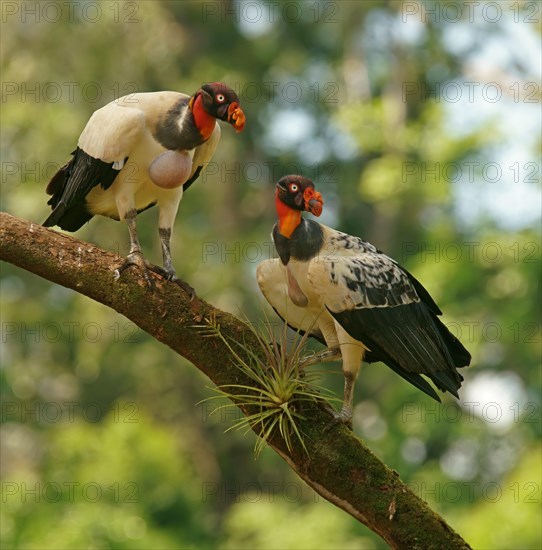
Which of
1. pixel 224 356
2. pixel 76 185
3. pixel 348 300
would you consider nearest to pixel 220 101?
pixel 76 185

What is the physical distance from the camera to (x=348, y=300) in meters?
5.94

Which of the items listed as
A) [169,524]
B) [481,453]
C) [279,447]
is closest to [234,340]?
[279,447]

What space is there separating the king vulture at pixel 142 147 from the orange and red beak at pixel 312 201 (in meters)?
0.50

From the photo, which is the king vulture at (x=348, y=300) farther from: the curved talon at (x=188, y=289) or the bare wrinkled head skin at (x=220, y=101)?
the curved talon at (x=188, y=289)

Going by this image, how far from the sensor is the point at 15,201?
2252cm

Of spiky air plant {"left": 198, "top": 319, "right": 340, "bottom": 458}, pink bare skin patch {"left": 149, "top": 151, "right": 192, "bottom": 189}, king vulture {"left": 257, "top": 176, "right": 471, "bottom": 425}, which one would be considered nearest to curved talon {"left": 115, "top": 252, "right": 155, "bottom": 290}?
spiky air plant {"left": 198, "top": 319, "right": 340, "bottom": 458}

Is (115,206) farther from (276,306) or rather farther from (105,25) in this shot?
(105,25)

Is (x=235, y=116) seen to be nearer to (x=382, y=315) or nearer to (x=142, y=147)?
(x=142, y=147)

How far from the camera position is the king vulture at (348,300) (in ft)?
19.6

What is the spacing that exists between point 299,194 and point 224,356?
1.01m

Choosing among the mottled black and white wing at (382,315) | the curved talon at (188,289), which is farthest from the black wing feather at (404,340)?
the curved talon at (188,289)

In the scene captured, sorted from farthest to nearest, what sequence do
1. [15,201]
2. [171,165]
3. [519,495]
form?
[15,201], [519,495], [171,165]

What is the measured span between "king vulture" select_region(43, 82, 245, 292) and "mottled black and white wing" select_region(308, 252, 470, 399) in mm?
873

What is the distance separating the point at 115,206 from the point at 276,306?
111 centimetres
